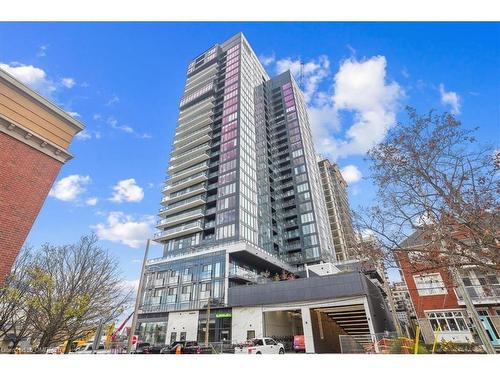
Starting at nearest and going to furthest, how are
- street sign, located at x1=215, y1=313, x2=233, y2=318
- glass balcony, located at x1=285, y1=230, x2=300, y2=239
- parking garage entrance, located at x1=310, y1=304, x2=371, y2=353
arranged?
parking garage entrance, located at x1=310, y1=304, x2=371, y2=353, street sign, located at x1=215, y1=313, x2=233, y2=318, glass balcony, located at x1=285, y1=230, x2=300, y2=239

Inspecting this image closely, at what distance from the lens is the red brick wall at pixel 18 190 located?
34.4ft

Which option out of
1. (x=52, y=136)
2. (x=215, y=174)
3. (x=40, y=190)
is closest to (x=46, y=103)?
(x=52, y=136)

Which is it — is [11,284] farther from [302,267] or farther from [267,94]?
[267,94]

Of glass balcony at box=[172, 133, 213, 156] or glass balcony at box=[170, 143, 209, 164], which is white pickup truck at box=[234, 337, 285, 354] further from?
glass balcony at box=[172, 133, 213, 156]

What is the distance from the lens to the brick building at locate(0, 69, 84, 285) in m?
10.7

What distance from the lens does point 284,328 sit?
36344mm

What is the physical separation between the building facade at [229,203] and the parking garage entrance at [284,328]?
1745 mm

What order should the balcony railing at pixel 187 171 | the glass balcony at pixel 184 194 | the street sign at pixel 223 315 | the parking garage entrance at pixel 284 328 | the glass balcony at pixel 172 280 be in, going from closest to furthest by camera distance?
the parking garage entrance at pixel 284 328
the street sign at pixel 223 315
the glass balcony at pixel 172 280
the glass balcony at pixel 184 194
the balcony railing at pixel 187 171

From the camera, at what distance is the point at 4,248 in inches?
404

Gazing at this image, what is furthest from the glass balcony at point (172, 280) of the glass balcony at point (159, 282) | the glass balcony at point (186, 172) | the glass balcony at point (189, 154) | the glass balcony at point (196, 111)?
the glass balcony at point (196, 111)

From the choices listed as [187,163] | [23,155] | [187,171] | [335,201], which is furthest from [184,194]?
[335,201]

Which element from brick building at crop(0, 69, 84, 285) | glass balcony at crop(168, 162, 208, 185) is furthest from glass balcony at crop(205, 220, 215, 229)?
brick building at crop(0, 69, 84, 285)

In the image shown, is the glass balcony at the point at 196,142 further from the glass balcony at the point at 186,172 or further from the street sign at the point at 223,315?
the street sign at the point at 223,315

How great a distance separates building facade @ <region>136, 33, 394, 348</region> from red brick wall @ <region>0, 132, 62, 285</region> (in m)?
27.5
